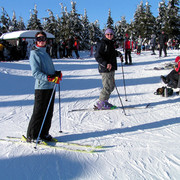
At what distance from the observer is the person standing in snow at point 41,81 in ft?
10.0

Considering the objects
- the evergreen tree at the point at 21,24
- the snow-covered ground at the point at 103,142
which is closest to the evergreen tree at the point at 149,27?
the evergreen tree at the point at 21,24

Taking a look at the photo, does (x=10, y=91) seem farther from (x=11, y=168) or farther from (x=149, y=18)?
(x=149, y=18)

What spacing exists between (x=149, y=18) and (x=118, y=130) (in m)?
42.1

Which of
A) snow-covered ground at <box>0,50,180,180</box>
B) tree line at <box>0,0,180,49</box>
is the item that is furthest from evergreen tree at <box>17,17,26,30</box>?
snow-covered ground at <box>0,50,180,180</box>

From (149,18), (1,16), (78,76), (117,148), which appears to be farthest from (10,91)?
(149,18)

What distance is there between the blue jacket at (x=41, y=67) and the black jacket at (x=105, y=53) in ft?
5.62

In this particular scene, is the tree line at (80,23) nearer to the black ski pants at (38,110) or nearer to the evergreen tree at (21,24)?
the evergreen tree at (21,24)

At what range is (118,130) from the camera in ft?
12.9

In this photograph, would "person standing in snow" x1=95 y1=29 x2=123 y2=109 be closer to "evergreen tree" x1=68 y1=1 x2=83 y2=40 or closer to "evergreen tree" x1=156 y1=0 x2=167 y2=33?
"evergreen tree" x1=68 y1=1 x2=83 y2=40

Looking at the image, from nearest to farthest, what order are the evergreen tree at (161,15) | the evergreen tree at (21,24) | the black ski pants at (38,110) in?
1. the black ski pants at (38,110)
2. the evergreen tree at (161,15)
3. the evergreen tree at (21,24)

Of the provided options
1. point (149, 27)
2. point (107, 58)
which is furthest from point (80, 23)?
point (107, 58)

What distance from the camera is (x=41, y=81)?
3.18 metres

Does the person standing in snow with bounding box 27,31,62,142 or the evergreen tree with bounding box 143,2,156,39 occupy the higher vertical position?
the evergreen tree with bounding box 143,2,156,39

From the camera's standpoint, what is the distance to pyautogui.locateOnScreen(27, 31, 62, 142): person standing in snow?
3049 millimetres
